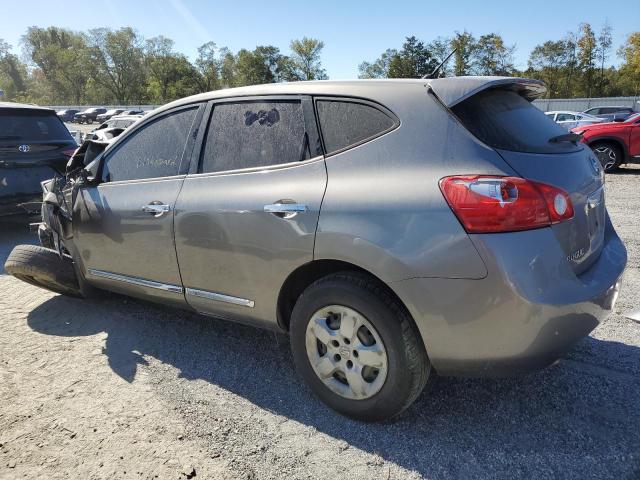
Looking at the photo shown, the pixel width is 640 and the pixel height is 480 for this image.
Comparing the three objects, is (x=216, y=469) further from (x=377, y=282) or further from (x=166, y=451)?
(x=377, y=282)

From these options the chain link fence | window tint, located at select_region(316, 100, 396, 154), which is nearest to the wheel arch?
window tint, located at select_region(316, 100, 396, 154)

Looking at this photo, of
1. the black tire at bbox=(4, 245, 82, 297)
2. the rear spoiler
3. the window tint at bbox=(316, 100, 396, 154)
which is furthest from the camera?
the black tire at bbox=(4, 245, 82, 297)

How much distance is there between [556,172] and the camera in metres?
2.24

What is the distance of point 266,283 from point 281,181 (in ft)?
1.89

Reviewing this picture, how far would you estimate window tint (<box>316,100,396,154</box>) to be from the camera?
2.43 metres

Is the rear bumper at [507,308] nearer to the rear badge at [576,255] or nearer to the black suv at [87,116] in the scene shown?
the rear badge at [576,255]

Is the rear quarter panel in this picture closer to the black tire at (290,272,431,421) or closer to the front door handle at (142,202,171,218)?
the black tire at (290,272,431,421)

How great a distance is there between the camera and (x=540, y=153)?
7.52 feet

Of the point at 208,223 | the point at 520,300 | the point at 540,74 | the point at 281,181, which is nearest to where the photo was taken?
the point at 520,300

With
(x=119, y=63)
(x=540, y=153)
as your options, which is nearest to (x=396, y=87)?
(x=540, y=153)

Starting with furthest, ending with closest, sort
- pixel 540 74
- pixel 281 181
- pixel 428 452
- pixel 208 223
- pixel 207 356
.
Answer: pixel 540 74
pixel 207 356
pixel 208 223
pixel 281 181
pixel 428 452

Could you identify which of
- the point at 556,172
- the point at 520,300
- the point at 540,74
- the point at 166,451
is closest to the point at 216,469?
the point at 166,451

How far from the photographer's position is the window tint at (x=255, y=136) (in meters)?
2.70

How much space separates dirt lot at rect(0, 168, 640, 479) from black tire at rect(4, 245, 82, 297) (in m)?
0.59
